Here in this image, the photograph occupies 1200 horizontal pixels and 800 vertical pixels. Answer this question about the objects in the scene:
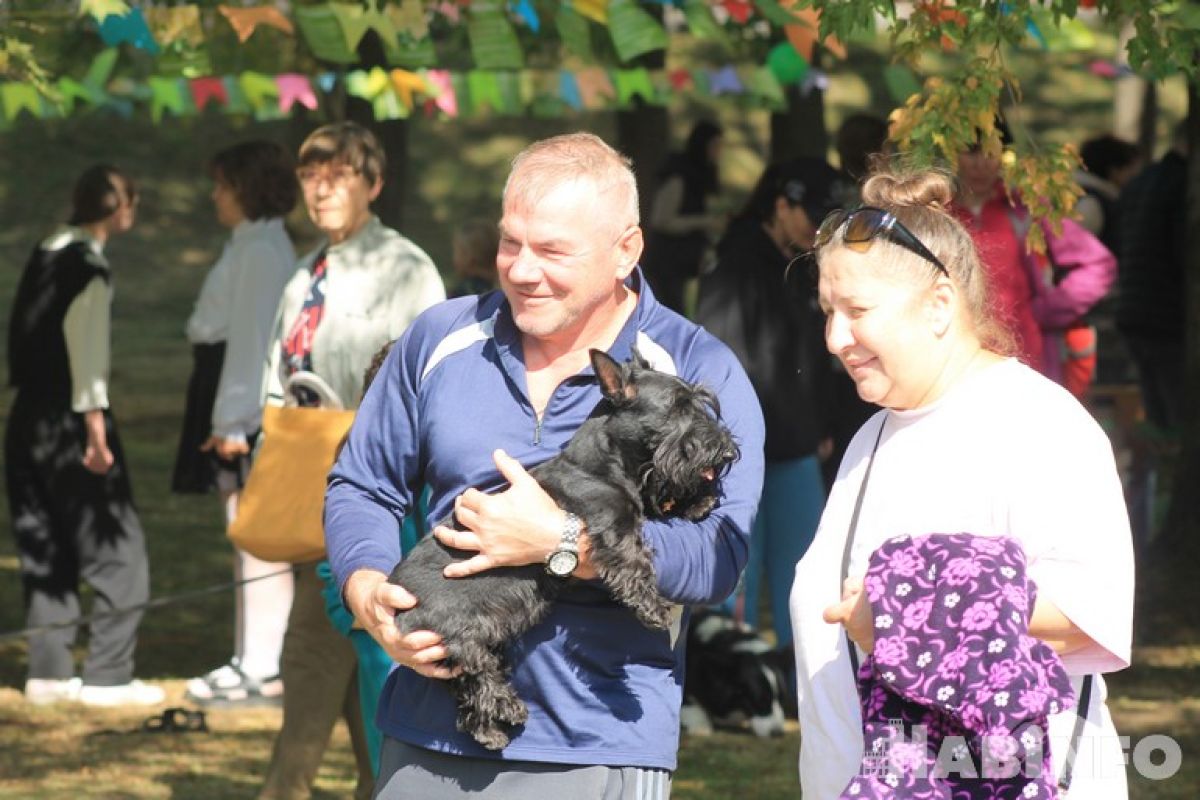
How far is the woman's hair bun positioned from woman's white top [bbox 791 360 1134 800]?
39 centimetres

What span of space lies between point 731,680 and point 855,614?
461 centimetres

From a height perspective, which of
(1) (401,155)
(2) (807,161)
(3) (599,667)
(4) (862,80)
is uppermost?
(4) (862,80)

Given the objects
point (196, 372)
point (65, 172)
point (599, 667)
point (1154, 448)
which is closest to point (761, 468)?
point (599, 667)

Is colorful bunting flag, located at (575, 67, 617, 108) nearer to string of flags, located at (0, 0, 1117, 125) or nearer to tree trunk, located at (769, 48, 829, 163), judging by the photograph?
string of flags, located at (0, 0, 1117, 125)

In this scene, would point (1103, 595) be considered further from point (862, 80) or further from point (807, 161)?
point (862, 80)

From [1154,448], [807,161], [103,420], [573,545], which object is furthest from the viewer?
[1154,448]

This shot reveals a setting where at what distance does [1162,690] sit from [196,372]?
185 inches

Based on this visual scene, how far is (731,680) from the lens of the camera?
298 inches

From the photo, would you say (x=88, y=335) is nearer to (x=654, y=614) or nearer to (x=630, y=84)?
(x=630, y=84)

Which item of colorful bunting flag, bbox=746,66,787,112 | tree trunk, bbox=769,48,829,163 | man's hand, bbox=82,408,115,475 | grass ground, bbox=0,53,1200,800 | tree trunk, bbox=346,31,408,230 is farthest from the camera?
tree trunk, bbox=769,48,829,163

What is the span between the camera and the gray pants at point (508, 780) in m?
3.32

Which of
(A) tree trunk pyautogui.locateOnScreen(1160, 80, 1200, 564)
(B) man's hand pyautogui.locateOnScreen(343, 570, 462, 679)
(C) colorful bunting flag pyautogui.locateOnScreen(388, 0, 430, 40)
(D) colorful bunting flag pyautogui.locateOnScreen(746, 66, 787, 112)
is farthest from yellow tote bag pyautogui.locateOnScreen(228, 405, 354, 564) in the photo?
(A) tree trunk pyautogui.locateOnScreen(1160, 80, 1200, 564)

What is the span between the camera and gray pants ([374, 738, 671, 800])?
131 inches

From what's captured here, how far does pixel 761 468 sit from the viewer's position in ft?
11.5
